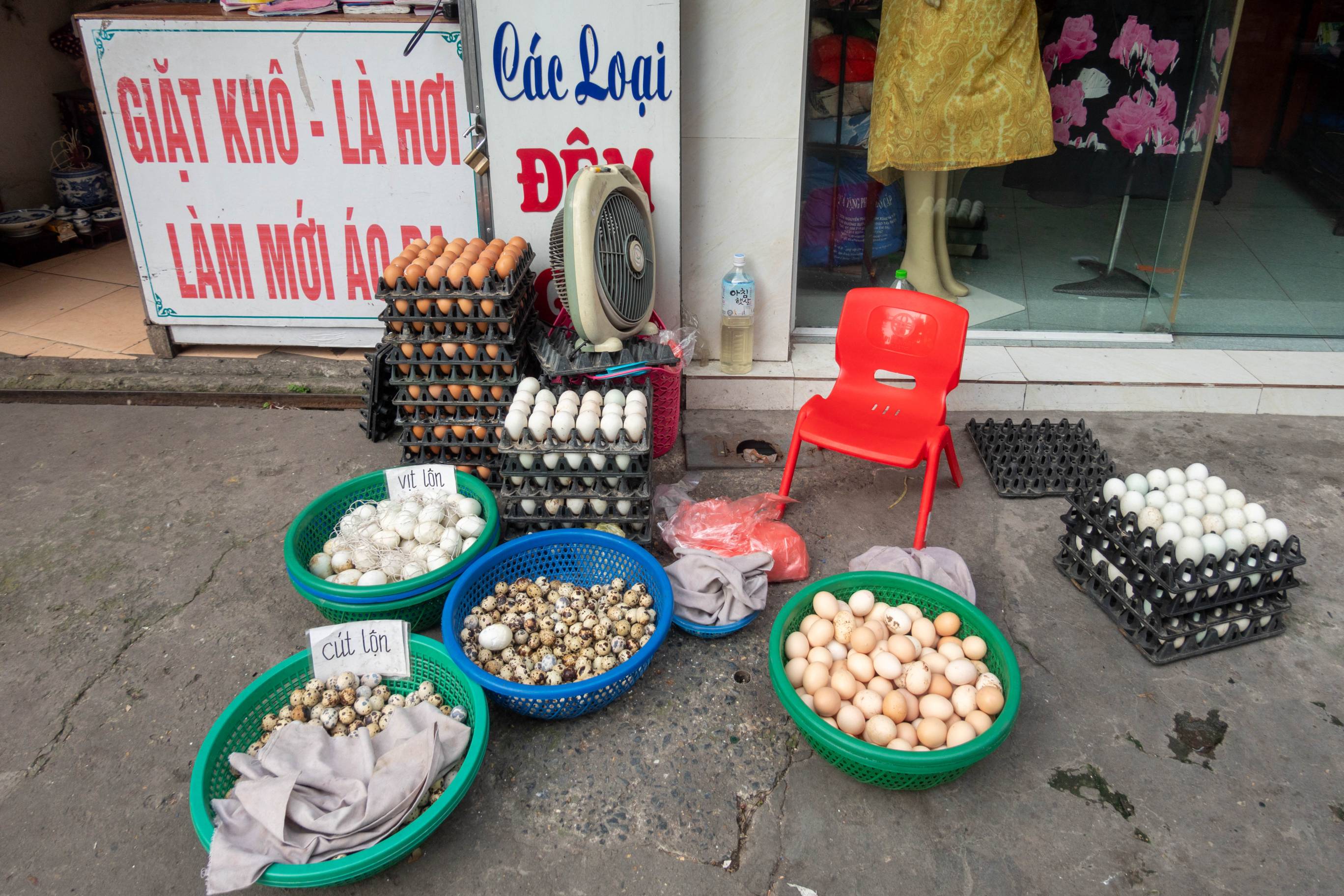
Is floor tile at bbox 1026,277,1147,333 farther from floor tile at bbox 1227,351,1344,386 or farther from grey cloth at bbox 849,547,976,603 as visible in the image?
grey cloth at bbox 849,547,976,603

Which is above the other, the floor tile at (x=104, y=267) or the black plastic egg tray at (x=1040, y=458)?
the floor tile at (x=104, y=267)

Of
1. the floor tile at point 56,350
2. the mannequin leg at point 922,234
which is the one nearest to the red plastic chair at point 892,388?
the mannequin leg at point 922,234

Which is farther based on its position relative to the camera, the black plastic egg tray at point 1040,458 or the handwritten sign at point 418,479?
the black plastic egg tray at point 1040,458

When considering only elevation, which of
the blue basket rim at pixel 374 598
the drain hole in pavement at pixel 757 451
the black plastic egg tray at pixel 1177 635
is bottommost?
the black plastic egg tray at pixel 1177 635

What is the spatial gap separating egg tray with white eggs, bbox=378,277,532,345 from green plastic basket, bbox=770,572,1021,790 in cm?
166

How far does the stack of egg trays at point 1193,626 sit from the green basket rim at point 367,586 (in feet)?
7.28

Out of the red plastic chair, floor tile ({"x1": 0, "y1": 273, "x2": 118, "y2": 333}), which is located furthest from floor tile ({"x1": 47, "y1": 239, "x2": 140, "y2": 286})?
the red plastic chair

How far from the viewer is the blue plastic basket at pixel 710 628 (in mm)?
2910

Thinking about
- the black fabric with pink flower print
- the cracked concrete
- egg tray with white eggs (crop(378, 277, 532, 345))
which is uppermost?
the black fabric with pink flower print

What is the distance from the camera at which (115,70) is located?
4250 mm

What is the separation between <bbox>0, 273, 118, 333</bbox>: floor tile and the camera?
5.29 metres

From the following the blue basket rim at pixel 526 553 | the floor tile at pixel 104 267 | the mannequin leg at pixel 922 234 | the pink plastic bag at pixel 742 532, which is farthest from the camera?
the floor tile at pixel 104 267

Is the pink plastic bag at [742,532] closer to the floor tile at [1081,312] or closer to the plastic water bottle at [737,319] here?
the plastic water bottle at [737,319]


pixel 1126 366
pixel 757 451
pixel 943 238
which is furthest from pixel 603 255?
pixel 1126 366
